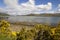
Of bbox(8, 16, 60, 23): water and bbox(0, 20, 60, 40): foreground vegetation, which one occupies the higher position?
bbox(8, 16, 60, 23): water

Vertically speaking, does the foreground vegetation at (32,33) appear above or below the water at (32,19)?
below

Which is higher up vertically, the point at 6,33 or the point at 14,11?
the point at 14,11

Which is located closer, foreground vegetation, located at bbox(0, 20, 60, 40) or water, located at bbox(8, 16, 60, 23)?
foreground vegetation, located at bbox(0, 20, 60, 40)

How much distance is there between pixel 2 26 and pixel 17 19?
38 centimetres

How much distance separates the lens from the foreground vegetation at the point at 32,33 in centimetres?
445

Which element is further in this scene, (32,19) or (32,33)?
(32,19)

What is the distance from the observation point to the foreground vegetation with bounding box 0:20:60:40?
445cm

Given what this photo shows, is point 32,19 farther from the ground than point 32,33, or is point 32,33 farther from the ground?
point 32,19

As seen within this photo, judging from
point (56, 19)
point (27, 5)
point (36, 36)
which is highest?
point (27, 5)

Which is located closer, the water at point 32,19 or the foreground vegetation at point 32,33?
the foreground vegetation at point 32,33

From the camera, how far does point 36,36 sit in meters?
4.48

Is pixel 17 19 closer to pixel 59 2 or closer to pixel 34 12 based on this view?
pixel 34 12

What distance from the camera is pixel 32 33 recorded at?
452 centimetres

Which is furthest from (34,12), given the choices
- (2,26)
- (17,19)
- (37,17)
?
(2,26)
